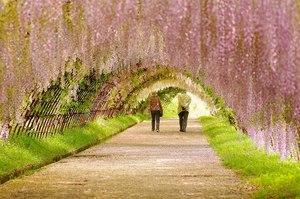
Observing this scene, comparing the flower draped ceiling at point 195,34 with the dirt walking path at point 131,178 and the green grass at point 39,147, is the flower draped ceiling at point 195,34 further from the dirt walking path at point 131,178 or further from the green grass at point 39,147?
the green grass at point 39,147

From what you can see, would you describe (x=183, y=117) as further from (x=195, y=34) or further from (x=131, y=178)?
(x=195, y=34)

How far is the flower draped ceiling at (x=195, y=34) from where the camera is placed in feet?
20.5

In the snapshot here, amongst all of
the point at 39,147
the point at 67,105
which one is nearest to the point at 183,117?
the point at 67,105

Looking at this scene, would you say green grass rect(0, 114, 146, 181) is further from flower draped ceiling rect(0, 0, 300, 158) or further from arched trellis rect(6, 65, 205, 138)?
flower draped ceiling rect(0, 0, 300, 158)

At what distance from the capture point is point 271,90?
682 cm

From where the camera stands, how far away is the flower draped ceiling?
626 cm

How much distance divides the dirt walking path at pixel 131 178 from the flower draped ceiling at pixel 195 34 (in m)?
4.19

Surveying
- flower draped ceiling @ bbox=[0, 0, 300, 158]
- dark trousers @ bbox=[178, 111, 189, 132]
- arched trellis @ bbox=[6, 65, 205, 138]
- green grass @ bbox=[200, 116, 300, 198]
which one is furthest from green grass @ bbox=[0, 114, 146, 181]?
dark trousers @ bbox=[178, 111, 189, 132]

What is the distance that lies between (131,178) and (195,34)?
769 cm

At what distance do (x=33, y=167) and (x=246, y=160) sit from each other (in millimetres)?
4347

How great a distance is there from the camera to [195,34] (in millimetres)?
6410

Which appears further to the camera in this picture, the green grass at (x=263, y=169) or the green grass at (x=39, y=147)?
the green grass at (x=39, y=147)

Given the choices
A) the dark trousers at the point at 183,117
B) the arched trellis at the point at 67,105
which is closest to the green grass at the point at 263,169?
the arched trellis at the point at 67,105

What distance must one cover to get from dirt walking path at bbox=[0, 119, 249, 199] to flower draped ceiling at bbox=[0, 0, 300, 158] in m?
4.19
